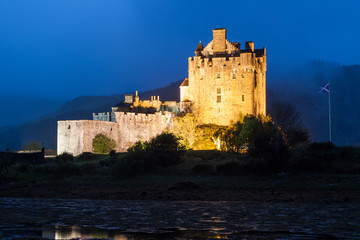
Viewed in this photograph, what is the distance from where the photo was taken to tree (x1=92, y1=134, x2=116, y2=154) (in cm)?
6012

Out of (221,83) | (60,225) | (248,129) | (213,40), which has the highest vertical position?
(213,40)

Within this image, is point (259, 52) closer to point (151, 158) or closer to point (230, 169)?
point (151, 158)

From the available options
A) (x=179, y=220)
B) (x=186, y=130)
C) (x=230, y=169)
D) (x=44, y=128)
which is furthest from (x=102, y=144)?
(x=44, y=128)

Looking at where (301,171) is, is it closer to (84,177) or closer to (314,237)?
(84,177)

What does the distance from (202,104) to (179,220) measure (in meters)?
54.6

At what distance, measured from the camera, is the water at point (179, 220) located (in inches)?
481

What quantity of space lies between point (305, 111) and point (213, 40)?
87.9m

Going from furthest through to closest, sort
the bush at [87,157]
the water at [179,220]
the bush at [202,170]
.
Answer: the bush at [87,157]
the bush at [202,170]
the water at [179,220]

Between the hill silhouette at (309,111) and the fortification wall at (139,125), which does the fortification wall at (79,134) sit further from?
the hill silhouette at (309,111)

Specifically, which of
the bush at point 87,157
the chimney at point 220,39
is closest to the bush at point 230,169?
the bush at point 87,157

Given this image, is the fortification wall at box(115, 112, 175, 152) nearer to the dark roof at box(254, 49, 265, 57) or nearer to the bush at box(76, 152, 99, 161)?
the bush at box(76, 152, 99, 161)

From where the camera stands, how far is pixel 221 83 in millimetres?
67938

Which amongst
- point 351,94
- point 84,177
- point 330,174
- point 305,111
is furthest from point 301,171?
point 351,94

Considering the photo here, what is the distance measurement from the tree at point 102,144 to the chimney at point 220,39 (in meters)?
21.1
